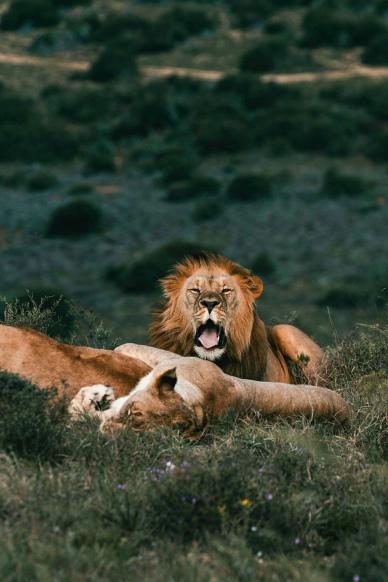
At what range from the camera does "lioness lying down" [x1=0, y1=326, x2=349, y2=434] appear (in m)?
5.25

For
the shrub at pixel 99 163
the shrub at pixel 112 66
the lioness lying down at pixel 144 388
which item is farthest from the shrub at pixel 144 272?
the shrub at pixel 112 66

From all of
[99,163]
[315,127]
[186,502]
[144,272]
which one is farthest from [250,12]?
[186,502]

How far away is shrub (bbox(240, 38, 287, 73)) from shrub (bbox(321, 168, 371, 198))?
54.9 feet

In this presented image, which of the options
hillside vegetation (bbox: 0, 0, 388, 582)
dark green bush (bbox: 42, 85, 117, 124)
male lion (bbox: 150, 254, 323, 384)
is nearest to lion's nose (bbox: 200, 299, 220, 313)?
male lion (bbox: 150, 254, 323, 384)

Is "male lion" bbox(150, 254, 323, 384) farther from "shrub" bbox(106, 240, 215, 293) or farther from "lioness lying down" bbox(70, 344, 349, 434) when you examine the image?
"shrub" bbox(106, 240, 215, 293)

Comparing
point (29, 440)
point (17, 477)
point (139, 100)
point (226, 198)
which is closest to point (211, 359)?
point (29, 440)

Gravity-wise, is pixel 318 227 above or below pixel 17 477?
below

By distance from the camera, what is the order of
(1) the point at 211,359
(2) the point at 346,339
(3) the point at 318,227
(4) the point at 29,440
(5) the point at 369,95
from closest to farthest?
(4) the point at 29,440
(1) the point at 211,359
(2) the point at 346,339
(3) the point at 318,227
(5) the point at 369,95

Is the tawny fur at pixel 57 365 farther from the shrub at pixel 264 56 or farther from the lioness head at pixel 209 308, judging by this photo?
the shrub at pixel 264 56

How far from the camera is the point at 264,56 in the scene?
164 feet

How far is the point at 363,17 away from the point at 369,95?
10.3 m

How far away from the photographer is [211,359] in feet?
21.5

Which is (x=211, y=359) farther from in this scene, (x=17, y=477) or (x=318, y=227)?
(x=318, y=227)

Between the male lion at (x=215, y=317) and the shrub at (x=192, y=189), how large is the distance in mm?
27423
